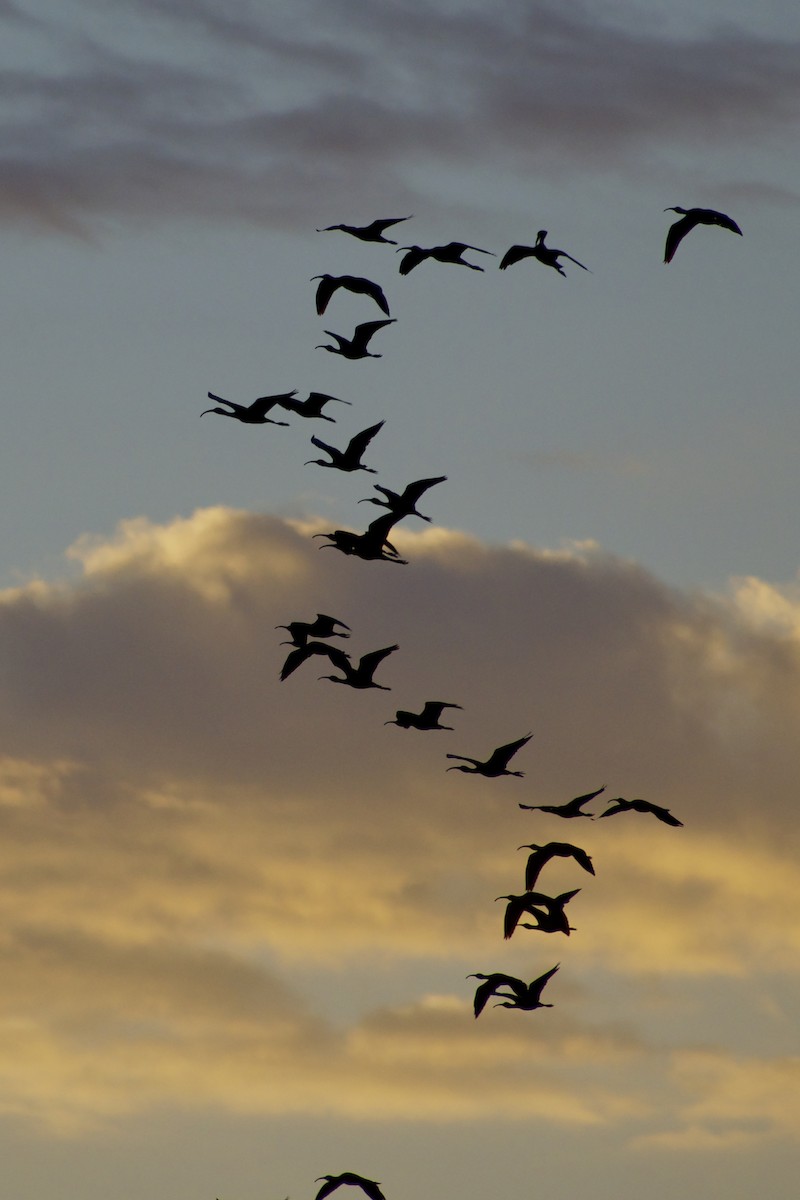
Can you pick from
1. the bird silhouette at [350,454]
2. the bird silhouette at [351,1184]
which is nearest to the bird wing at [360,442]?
the bird silhouette at [350,454]

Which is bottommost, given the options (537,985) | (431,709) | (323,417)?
(537,985)

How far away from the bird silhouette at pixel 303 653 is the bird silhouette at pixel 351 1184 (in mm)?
15278

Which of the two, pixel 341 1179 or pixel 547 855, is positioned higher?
pixel 547 855

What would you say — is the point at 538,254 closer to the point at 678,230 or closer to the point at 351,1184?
the point at 678,230

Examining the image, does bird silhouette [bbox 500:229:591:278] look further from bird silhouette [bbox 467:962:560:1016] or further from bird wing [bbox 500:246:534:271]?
bird silhouette [bbox 467:962:560:1016]

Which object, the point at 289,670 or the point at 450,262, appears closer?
the point at 450,262

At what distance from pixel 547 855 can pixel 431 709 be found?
5444 millimetres

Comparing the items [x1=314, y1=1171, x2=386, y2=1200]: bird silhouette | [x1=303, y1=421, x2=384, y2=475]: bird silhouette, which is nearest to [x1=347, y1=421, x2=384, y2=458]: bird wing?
[x1=303, y1=421, x2=384, y2=475]: bird silhouette

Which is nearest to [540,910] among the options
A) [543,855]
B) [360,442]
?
[543,855]

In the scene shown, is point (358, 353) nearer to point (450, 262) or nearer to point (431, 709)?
point (450, 262)

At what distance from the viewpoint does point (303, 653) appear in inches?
2389

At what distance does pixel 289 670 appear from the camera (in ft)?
Result: 196

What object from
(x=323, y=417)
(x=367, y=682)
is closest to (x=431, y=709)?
(x=367, y=682)

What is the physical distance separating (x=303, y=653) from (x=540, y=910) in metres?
11.0
